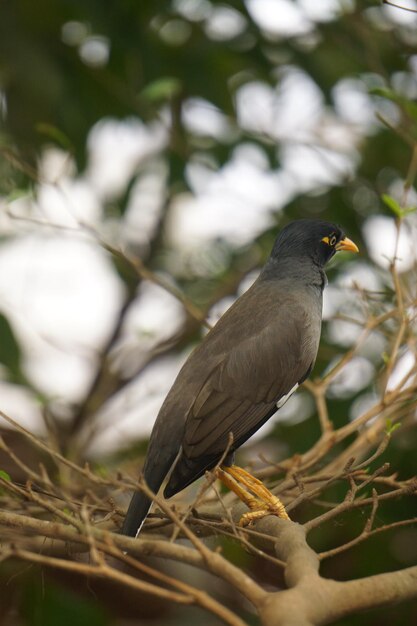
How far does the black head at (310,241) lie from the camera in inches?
175

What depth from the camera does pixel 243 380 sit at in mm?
3922

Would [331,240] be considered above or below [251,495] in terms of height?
above

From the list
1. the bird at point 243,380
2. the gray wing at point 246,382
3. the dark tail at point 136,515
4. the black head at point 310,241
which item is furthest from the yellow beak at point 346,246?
the dark tail at point 136,515

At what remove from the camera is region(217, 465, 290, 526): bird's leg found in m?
3.41

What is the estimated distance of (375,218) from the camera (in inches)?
238

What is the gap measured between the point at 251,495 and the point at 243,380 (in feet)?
1.50

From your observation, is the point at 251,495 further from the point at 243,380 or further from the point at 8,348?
the point at 8,348

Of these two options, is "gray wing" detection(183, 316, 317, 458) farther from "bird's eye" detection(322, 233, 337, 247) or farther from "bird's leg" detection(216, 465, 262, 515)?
"bird's eye" detection(322, 233, 337, 247)

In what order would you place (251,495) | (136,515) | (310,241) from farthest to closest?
(310,241) < (251,495) < (136,515)

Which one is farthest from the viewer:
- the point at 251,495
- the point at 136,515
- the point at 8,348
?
the point at 8,348

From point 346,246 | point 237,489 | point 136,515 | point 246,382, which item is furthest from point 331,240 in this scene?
point 136,515

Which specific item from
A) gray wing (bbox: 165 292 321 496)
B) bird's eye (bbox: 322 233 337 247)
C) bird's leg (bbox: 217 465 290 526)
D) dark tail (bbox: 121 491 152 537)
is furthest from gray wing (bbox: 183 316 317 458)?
bird's eye (bbox: 322 233 337 247)

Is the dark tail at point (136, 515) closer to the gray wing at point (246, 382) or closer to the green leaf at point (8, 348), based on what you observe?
the gray wing at point (246, 382)

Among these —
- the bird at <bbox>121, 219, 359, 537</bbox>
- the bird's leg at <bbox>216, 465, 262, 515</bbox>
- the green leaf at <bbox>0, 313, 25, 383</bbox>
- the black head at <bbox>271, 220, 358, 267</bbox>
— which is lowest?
the green leaf at <bbox>0, 313, 25, 383</bbox>
